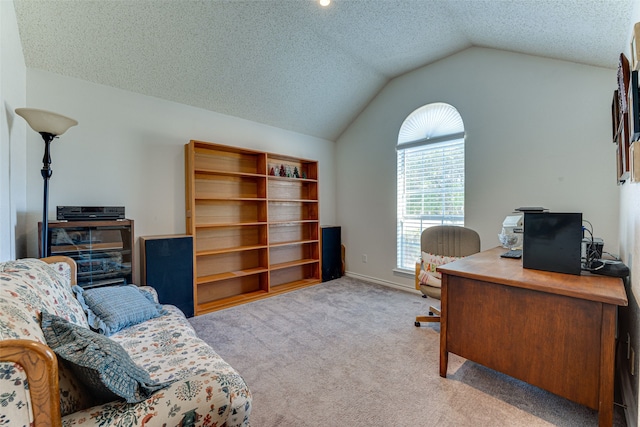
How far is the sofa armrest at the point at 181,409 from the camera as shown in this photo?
0.81m

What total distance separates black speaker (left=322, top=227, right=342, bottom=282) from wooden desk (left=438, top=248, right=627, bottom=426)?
257cm

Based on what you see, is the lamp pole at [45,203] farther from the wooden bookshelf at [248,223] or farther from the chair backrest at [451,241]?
the chair backrest at [451,241]

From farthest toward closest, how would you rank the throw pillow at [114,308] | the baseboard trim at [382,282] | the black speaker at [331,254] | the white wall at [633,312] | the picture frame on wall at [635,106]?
1. the black speaker at [331,254]
2. the baseboard trim at [382,282]
3. the throw pillow at [114,308]
4. the white wall at [633,312]
5. the picture frame on wall at [635,106]

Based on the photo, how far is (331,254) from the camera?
439 cm

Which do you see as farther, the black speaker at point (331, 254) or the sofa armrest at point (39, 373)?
the black speaker at point (331, 254)

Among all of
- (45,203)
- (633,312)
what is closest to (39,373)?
(45,203)

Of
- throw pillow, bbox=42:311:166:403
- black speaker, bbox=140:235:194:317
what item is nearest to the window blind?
black speaker, bbox=140:235:194:317

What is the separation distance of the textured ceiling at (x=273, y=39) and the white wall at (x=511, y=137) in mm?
189

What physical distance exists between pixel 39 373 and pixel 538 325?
2.10 m

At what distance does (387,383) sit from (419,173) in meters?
2.69

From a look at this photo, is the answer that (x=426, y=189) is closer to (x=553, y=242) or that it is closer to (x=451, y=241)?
(x=451, y=241)

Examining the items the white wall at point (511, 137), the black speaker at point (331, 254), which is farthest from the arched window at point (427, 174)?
the black speaker at point (331, 254)

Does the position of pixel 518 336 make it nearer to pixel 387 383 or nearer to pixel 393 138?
pixel 387 383

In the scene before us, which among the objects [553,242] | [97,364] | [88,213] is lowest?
[97,364]
